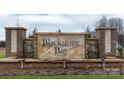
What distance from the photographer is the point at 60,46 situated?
36.5ft

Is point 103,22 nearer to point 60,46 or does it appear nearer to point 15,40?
point 60,46

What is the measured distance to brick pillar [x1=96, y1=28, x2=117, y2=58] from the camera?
449 inches

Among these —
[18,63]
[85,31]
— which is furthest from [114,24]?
[18,63]

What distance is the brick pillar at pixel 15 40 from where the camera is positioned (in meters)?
11.4

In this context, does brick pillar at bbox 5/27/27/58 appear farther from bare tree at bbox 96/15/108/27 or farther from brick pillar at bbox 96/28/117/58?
brick pillar at bbox 96/28/117/58

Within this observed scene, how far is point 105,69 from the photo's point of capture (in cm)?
1091

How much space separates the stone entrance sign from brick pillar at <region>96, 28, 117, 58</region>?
0.63 meters

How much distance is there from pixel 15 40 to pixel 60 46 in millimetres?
1535

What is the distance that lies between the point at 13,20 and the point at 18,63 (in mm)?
1324

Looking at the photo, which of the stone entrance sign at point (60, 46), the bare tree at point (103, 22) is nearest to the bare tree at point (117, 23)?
the bare tree at point (103, 22)

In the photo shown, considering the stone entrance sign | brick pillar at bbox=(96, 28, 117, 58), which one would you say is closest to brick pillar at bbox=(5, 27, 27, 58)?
the stone entrance sign

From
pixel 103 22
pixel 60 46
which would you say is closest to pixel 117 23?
pixel 103 22

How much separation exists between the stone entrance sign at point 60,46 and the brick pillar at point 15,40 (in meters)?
0.62

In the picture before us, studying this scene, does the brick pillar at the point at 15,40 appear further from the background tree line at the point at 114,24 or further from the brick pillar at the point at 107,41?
the brick pillar at the point at 107,41
